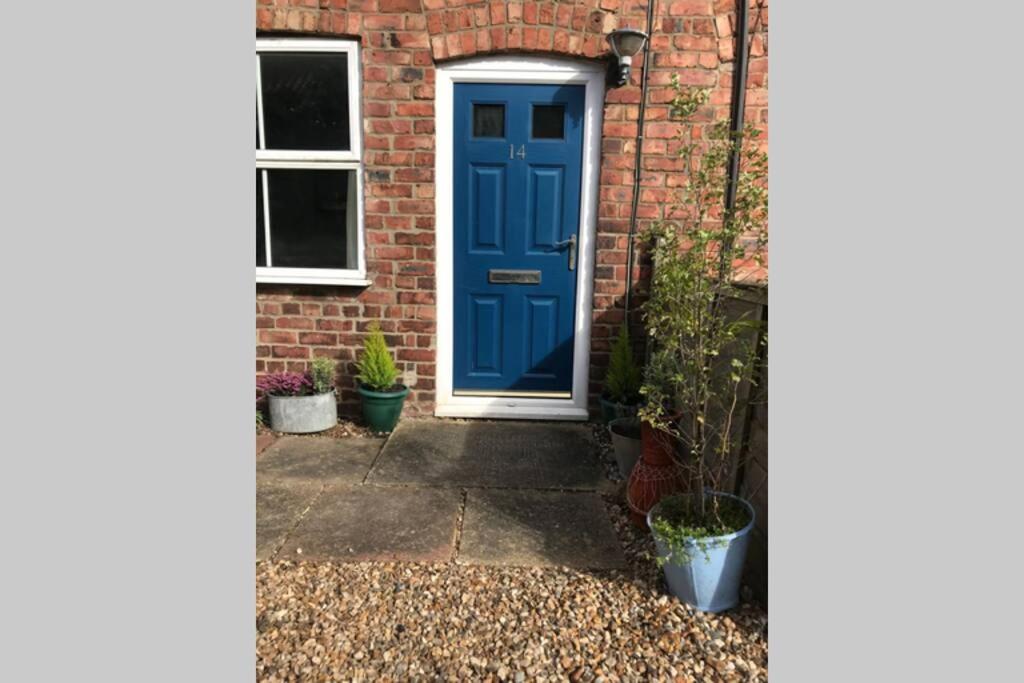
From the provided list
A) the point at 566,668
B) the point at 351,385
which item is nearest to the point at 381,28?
the point at 351,385

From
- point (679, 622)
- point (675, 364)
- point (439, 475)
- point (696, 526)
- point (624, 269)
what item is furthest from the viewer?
point (624, 269)

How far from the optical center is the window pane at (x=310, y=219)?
381 cm

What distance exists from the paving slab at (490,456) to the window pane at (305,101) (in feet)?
6.63

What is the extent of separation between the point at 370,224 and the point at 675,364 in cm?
238

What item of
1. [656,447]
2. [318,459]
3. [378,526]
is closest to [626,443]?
[656,447]

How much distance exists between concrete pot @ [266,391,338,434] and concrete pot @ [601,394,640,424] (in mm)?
1852

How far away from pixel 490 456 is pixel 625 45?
2600mm

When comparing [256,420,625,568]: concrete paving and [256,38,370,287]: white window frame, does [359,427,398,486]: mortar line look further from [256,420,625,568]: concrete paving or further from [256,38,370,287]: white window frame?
[256,38,370,287]: white window frame

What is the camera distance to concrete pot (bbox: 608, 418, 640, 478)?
306 cm

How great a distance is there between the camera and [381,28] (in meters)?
3.54

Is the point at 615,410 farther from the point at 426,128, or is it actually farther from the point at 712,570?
the point at 426,128

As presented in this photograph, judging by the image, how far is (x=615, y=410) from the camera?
3.62m

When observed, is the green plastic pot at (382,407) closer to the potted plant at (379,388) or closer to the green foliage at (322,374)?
the potted plant at (379,388)

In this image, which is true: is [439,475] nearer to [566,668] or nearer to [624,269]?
[566,668]
